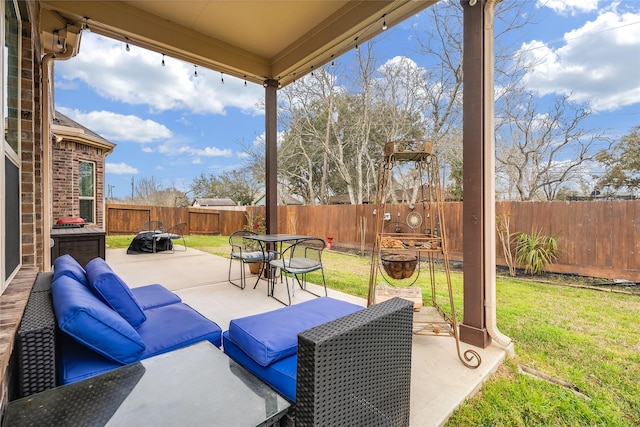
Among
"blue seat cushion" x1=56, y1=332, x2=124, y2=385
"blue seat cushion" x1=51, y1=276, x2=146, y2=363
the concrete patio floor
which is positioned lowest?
the concrete patio floor

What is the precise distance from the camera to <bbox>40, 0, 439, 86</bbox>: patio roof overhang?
2.84 metres

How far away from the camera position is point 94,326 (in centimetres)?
132

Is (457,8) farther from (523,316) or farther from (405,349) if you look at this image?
(405,349)

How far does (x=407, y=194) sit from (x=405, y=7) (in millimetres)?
7933

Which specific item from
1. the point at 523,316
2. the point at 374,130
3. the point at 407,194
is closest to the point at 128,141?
the point at 374,130

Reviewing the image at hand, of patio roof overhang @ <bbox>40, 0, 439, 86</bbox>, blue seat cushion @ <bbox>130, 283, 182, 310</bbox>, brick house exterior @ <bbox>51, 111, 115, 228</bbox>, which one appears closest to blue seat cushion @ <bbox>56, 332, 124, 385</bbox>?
blue seat cushion @ <bbox>130, 283, 182, 310</bbox>

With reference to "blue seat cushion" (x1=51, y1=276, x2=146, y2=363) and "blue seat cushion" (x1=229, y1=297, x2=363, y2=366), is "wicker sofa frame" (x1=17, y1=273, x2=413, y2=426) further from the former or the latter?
"blue seat cushion" (x1=229, y1=297, x2=363, y2=366)

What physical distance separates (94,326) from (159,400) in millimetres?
533

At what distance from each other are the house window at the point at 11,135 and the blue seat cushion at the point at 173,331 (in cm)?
75

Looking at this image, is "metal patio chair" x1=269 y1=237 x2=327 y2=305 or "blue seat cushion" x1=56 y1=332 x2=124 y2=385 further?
"metal patio chair" x1=269 y1=237 x2=327 y2=305

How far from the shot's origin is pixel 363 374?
1219 mm

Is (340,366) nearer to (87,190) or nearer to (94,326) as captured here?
(94,326)

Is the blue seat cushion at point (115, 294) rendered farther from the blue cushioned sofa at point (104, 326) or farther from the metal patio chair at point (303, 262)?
the metal patio chair at point (303, 262)

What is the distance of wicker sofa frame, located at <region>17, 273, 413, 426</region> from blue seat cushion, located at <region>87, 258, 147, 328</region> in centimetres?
23
